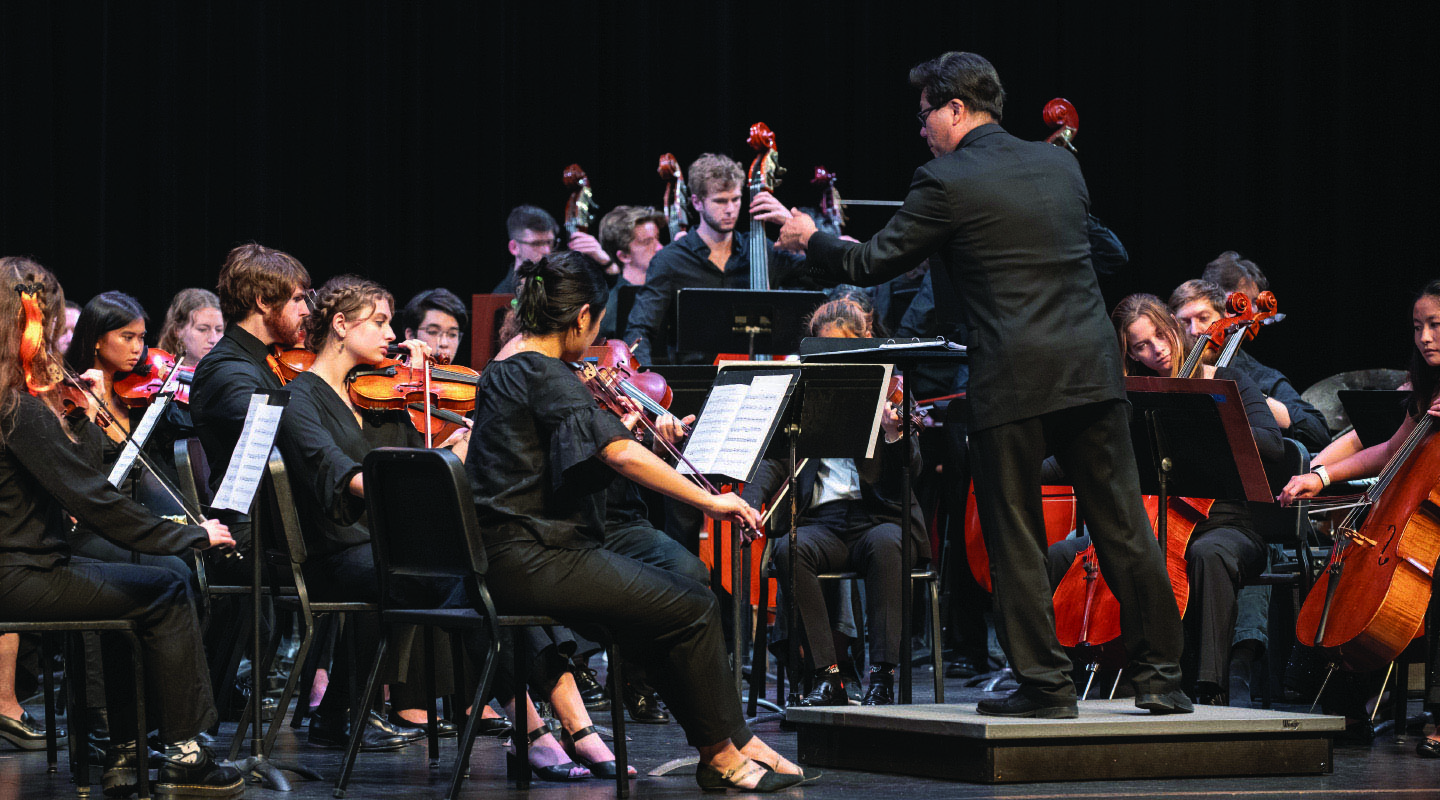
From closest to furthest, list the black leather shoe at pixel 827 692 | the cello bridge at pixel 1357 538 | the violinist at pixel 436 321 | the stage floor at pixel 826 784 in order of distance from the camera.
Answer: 1. the stage floor at pixel 826 784
2. the cello bridge at pixel 1357 538
3. the black leather shoe at pixel 827 692
4. the violinist at pixel 436 321

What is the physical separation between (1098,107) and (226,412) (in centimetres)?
492

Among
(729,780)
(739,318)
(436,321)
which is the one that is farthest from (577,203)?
(729,780)

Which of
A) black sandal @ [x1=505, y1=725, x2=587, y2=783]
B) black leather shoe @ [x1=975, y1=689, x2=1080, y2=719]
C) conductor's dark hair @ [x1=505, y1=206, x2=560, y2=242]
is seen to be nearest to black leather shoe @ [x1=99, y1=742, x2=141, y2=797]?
black sandal @ [x1=505, y1=725, x2=587, y2=783]

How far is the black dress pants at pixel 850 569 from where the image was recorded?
4.27m

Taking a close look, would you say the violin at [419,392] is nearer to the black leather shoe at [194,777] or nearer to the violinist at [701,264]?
the black leather shoe at [194,777]

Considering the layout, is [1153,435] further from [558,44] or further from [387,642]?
[558,44]

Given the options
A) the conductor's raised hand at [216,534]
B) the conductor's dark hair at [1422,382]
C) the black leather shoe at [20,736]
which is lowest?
the black leather shoe at [20,736]

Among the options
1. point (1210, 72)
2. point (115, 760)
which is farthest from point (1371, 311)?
point (115, 760)

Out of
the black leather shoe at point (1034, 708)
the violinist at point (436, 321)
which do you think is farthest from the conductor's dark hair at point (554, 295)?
the violinist at point (436, 321)

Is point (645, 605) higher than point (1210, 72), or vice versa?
point (1210, 72)

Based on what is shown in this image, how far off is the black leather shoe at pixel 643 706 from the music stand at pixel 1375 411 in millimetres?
2034

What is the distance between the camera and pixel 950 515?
5406mm

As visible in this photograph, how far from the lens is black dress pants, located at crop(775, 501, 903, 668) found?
4.27m

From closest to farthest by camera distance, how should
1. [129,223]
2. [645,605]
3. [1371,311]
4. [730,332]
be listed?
[645,605]
[730,332]
[129,223]
[1371,311]
